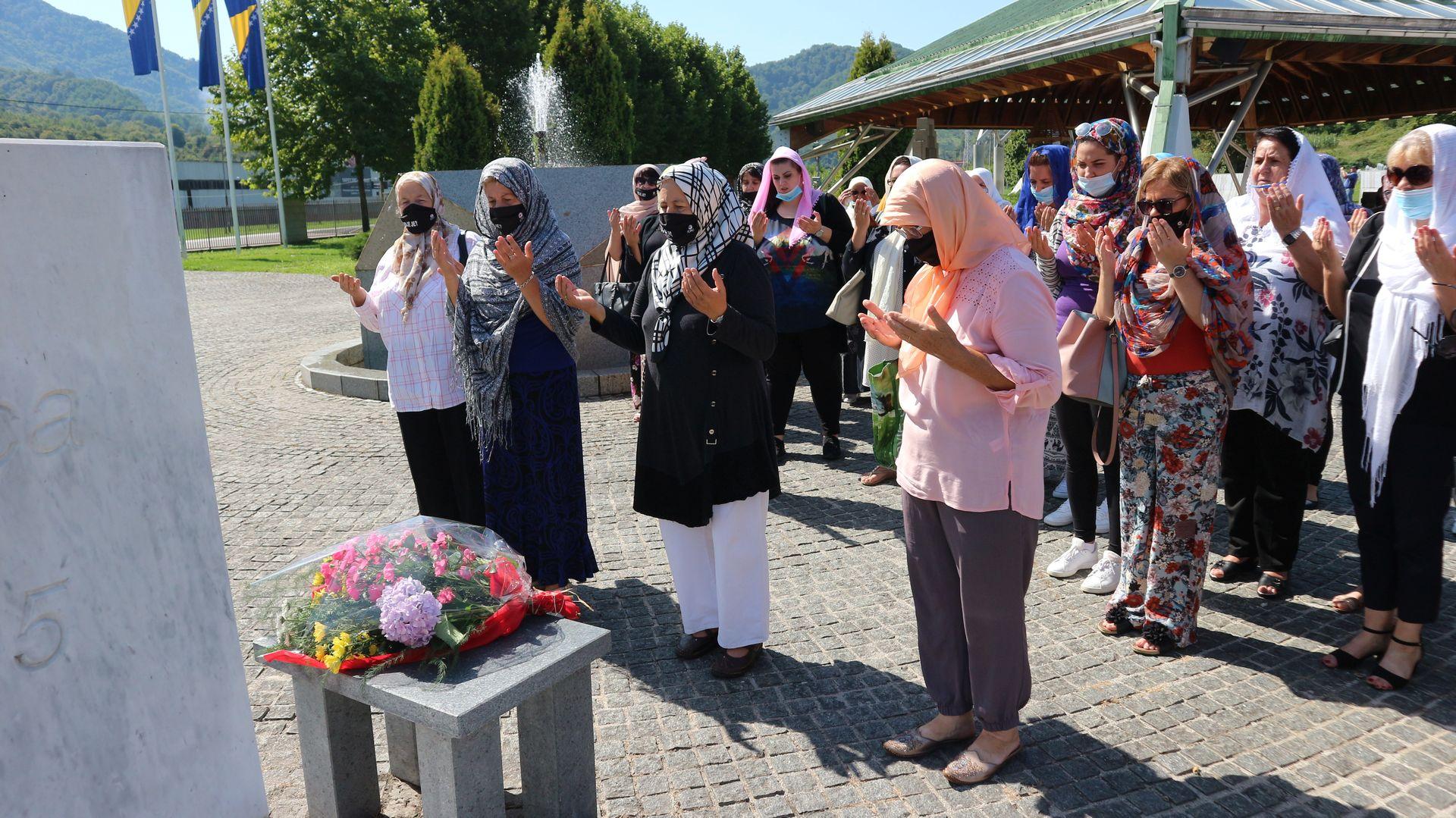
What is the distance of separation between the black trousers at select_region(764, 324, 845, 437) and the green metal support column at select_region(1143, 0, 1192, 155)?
255 cm

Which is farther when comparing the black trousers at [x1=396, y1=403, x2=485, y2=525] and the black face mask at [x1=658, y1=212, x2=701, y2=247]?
the black trousers at [x1=396, y1=403, x2=485, y2=525]

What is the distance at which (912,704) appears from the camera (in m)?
3.66

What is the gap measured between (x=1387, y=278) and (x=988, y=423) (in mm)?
1898

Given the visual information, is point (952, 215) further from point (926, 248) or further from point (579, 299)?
point (579, 299)

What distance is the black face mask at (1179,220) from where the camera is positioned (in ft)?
12.1

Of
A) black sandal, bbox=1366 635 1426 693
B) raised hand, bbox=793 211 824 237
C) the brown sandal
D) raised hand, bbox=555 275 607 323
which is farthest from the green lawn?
black sandal, bbox=1366 635 1426 693

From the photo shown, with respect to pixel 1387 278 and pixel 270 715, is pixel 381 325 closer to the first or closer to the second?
pixel 270 715

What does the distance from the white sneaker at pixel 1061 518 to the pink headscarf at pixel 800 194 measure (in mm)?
2546

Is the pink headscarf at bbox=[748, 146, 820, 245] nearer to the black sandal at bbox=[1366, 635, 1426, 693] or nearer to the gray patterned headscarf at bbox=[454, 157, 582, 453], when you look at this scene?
the gray patterned headscarf at bbox=[454, 157, 582, 453]

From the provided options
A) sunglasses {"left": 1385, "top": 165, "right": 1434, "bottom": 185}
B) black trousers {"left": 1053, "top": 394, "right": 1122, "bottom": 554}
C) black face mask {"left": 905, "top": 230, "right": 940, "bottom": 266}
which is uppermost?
sunglasses {"left": 1385, "top": 165, "right": 1434, "bottom": 185}

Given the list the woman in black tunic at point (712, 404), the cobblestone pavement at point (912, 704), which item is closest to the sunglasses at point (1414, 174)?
the cobblestone pavement at point (912, 704)

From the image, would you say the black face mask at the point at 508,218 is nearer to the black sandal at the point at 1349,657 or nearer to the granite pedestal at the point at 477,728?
the granite pedestal at the point at 477,728

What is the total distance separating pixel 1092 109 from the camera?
14031mm

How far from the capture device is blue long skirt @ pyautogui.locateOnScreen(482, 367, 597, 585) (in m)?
4.34
